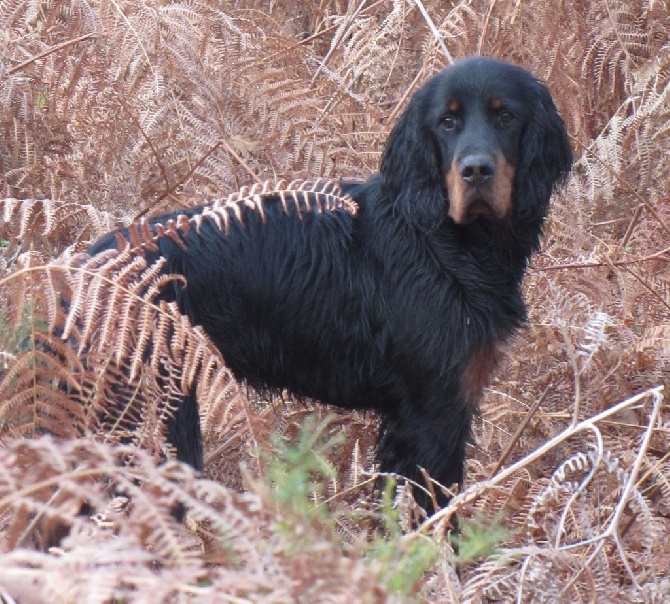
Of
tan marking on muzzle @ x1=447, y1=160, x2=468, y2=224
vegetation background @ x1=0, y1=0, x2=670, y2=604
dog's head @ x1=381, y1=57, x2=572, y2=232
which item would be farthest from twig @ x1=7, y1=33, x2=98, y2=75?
tan marking on muzzle @ x1=447, y1=160, x2=468, y2=224

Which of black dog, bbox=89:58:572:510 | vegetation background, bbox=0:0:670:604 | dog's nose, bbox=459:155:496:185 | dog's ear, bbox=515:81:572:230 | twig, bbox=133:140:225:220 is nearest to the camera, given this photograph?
vegetation background, bbox=0:0:670:604

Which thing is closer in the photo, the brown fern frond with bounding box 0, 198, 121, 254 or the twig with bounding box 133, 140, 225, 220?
the brown fern frond with bounding box 0, 198, 121, 254

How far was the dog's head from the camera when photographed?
3.76 m

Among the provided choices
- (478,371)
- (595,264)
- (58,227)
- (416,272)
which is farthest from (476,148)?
(58,227)

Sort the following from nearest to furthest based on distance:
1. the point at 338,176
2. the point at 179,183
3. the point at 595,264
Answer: the point at 179,183, the point at 595,264, the point at 338,176

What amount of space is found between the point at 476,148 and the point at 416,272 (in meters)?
0.52

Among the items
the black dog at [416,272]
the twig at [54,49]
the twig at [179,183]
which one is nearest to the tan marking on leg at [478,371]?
the black dog at [416,272]

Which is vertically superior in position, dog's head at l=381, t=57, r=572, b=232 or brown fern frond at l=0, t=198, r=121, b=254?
dog's head at l=381, t=57, r=572, b=232

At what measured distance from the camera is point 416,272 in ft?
12.8

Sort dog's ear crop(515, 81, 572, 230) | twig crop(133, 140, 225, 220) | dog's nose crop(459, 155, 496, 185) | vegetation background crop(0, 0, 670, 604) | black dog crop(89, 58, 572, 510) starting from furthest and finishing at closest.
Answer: twig crop(133, 140, 225, 220) < dog's ear crop(515, 81, 572, 230) < black dog crop(89, 58, 572, 510) < dog's nose crop(459, 155, 496, 185) < vegetation background crop(0, 0, 670, 604)

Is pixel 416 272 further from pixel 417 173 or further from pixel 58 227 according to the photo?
pixel 58 227

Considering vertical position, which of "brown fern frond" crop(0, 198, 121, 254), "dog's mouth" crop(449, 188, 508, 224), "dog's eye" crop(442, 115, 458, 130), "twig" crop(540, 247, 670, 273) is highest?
"dog's eye" crop(442, 115, 458, 130)

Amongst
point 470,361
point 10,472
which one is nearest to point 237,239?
point 470,361

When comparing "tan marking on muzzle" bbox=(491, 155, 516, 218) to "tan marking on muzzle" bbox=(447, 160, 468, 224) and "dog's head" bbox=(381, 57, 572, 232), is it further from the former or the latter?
"tan marking on muzzle" bbox=(447, 160, 468, 224)
